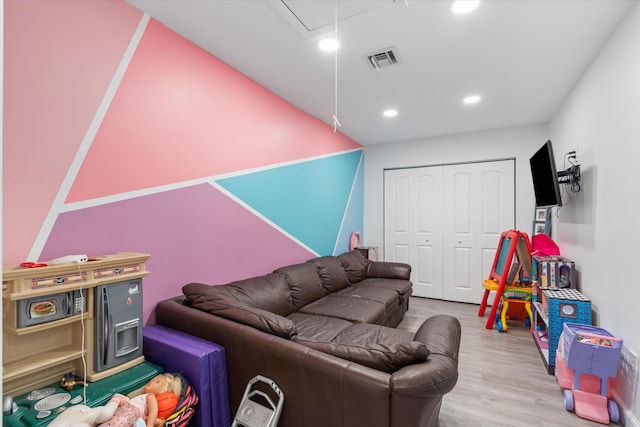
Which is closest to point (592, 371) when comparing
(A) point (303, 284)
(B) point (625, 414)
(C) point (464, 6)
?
(B) point (625, 414)

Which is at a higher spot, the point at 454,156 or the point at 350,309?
the point at 454,156

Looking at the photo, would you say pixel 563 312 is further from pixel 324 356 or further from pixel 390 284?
pixel 324 356

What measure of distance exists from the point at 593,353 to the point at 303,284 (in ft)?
7.67

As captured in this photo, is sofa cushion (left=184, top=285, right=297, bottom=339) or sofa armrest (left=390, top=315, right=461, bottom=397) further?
sofa cushion (left=184, top=285, right=297, bottom=339)

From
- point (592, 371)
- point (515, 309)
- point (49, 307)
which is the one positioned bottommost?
point (515, 309)

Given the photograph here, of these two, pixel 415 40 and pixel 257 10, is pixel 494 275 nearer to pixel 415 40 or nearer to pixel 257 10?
pixel 415 40

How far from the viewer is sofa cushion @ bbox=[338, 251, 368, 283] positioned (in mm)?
4078

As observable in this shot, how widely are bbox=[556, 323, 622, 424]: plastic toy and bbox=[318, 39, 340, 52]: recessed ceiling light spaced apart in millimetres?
2781

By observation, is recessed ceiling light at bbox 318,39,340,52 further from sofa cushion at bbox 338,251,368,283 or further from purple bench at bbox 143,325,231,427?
sofa cushion at bbox 338,251,368,283

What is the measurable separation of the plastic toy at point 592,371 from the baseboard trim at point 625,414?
0.03 m

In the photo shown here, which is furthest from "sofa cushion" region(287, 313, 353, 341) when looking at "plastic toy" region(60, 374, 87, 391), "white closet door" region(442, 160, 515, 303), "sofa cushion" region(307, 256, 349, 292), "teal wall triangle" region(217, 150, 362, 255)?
"white closet door" region(442, 160, 515, 303)

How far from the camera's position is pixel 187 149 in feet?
7.55

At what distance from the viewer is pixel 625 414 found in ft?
6.47

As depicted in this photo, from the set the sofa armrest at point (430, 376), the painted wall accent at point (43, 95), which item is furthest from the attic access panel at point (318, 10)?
the sofa armrest at point (430, 376)
